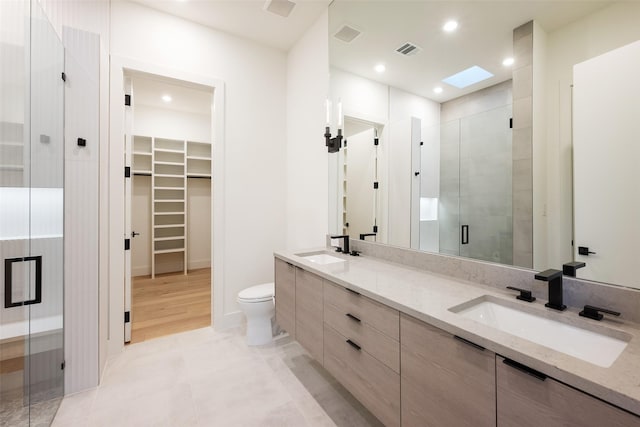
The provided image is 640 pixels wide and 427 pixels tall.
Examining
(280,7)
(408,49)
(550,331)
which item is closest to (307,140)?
(280,7)

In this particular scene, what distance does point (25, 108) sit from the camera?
57.7 inches

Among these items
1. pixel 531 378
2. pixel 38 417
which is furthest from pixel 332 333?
pixel 38 417

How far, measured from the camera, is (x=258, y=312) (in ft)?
8.11

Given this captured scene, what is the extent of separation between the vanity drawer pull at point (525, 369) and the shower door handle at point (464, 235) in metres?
0.82

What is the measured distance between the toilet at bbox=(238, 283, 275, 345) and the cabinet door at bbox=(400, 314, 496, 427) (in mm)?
1591

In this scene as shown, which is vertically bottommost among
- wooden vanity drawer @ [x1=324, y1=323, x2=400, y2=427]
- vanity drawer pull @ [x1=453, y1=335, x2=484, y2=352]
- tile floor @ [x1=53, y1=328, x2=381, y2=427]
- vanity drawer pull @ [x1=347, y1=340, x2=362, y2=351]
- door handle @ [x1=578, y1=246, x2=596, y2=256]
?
tile floor @ [x1=53, y1=328, x2=381, y2=427]

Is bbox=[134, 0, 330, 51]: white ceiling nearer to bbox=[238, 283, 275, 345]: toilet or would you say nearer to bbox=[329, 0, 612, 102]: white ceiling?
bbox=[329, 0, 612, 102]: white ceiling

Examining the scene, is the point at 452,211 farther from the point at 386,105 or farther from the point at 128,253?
the point at 128,253

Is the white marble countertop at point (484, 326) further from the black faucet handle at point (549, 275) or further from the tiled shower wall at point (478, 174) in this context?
the tiled shower wall at point (478, 174)

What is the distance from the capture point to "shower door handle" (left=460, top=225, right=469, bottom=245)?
1.53 metres

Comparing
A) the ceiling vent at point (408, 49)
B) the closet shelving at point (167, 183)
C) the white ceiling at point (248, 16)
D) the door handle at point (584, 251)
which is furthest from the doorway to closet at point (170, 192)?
the door handle at point (584, 251)

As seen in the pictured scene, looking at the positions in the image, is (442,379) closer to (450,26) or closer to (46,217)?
(450,26)

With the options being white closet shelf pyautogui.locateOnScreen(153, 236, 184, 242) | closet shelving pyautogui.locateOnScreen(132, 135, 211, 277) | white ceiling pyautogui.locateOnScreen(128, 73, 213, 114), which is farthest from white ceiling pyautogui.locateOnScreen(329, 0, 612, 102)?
white closet shelf pyautogui.locateOnScreen(153, 236, 184, 242)

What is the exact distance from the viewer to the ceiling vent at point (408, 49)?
5.71 ft
